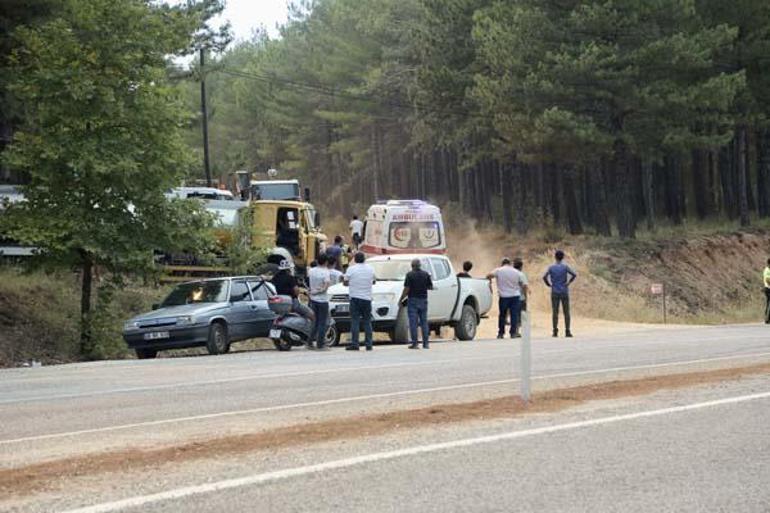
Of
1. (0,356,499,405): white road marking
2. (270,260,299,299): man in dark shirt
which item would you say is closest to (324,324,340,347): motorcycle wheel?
(270,260,299,299): man in dark shirt

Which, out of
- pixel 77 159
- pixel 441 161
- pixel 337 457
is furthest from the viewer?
pixel 441 161

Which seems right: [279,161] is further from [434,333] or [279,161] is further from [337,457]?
[337,457]

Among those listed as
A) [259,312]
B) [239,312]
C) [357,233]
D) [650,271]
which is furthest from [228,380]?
[650,271]

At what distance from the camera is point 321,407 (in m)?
13.6

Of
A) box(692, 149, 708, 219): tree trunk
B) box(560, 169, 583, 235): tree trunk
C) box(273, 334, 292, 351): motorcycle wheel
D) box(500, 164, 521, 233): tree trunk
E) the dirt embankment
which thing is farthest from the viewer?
A: box(692, 149, 708, 219): tree trunk

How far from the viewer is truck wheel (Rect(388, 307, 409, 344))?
27.6 meters

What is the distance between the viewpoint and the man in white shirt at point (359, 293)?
78.6 ft

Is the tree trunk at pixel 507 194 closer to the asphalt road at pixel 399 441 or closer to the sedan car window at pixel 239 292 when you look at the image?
the sedan car window at pixel 239 292

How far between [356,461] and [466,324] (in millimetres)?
19927

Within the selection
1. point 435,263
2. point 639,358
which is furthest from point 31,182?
point 639,358

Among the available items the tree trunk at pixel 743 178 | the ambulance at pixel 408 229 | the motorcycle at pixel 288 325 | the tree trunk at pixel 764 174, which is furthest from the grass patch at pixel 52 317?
the tree trunk at pixel 764 174

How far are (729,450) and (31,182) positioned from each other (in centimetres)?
2036

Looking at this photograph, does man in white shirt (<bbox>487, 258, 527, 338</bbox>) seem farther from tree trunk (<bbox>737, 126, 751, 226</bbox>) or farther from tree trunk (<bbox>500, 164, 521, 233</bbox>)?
tree trunk (<bbox>500, 164, 521, 233</bbox>)

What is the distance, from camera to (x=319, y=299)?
24.9m
